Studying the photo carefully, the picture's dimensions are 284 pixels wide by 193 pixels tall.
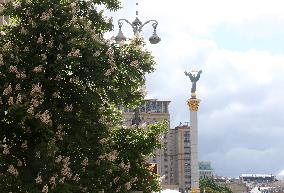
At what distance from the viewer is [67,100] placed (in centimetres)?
1709

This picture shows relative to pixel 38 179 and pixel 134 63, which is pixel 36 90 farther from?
pixel 134 63

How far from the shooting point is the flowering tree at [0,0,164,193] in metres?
15.4

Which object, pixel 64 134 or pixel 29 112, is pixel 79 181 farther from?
pixel 29 112

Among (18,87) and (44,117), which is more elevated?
(18,87)

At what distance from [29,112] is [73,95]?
95.2 inches

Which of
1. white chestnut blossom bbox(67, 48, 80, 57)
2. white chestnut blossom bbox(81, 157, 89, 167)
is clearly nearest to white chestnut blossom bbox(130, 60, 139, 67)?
white chestnut blossom bbox(67, 48, 80, 57)

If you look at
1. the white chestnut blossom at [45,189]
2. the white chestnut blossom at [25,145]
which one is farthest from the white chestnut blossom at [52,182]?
the white chestnut blossom at [25,145]

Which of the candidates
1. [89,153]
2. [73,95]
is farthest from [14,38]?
[89,153]

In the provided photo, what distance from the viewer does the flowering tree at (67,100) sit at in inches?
605

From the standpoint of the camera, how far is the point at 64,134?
16.2m

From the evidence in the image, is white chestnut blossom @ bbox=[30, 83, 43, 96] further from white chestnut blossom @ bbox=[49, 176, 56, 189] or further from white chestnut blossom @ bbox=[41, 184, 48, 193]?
white chestnut blossom @ bbox=[41, 184, 48, 193]

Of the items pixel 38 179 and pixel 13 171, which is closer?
pixel 38 179

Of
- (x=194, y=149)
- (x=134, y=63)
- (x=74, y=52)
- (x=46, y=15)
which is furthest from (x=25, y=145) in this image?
(x=194, y=149)

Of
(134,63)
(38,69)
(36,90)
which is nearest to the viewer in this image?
(36,90)
